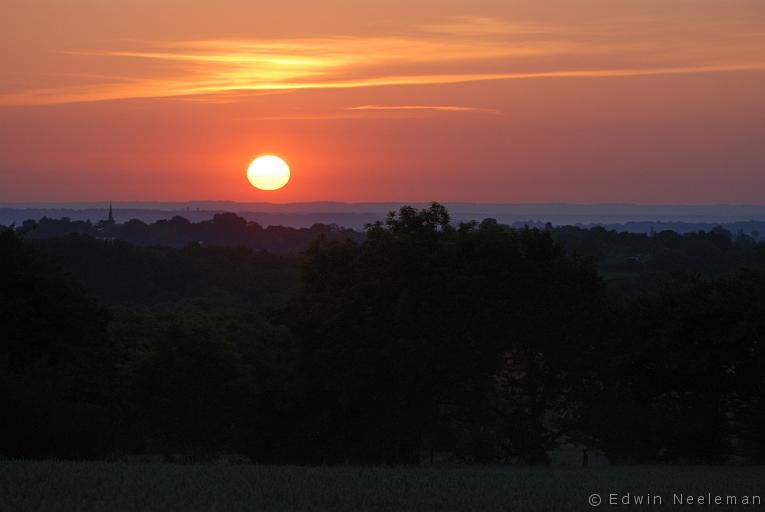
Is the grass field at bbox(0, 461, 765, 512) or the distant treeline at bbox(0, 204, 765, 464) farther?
the distant treeline at bbox(0, 204, 765, 464)

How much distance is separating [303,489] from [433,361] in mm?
17491

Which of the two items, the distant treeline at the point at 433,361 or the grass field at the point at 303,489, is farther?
the distant treeline at the point at 433,361

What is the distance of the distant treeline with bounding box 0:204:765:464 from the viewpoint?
39.9m

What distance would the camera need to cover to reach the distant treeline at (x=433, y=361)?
39.9 meters

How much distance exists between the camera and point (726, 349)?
4134 centimetres

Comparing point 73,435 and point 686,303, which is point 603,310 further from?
point 73,435

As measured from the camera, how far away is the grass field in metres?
20.6

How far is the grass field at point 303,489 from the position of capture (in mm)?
20562

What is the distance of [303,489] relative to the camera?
895 inches

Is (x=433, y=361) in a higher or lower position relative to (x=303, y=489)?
higher

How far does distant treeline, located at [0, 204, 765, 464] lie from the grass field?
12771 millimetres

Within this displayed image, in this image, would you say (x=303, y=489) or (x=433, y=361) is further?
(x=433, y=361)

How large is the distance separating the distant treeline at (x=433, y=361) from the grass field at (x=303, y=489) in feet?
41.9

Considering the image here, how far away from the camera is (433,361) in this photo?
39.8 m
